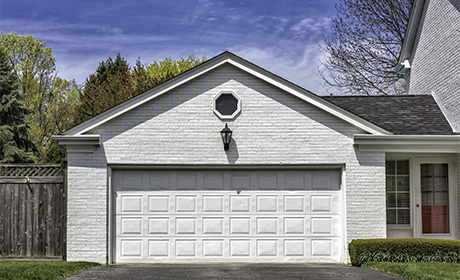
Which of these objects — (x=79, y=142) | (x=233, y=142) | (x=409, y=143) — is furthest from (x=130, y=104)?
(x=409, y=143)

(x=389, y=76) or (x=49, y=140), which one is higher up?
(x=389, y=76)

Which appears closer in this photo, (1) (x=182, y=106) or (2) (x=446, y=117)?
(1) (x=182, y=106)

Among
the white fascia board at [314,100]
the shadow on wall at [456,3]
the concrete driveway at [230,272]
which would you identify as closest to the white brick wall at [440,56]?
the shadow on wall at [456,3]

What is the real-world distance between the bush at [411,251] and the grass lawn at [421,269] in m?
0.33

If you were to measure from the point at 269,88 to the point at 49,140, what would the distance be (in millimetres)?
21739

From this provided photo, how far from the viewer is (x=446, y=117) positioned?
14391 millimetres

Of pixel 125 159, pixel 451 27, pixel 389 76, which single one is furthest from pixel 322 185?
pixel 389 76

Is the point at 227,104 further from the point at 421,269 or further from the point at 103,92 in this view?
the point at 103,92

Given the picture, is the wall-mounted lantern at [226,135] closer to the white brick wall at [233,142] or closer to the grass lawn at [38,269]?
the white brick wall at [233,142]

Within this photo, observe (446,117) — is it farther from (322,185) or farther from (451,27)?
(322,185)

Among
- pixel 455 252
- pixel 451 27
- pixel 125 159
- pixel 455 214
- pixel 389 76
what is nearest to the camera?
pixel 455 252

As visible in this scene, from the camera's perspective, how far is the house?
1269cm

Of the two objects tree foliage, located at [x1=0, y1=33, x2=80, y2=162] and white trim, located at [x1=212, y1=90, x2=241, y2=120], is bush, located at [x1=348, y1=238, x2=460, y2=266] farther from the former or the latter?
tree foliage, located at [x1=0, y1=33, x2=80, y2=162]

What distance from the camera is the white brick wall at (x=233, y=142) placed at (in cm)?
1269
